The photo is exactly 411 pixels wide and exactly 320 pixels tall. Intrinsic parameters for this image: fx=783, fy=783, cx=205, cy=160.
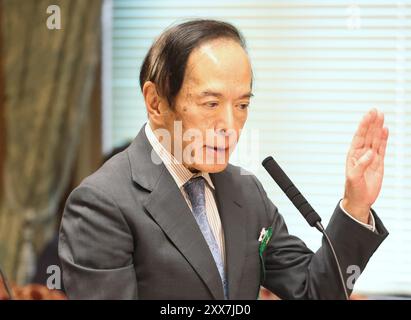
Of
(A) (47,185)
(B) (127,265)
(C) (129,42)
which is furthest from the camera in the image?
(A) (47,185)

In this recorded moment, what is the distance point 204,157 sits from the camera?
143 cm

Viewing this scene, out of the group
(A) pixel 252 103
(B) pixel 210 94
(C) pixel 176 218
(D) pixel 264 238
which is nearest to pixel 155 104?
(B) pixel 210 94

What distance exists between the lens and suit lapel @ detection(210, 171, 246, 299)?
4.69 feet

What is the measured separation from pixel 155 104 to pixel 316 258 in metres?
0.43

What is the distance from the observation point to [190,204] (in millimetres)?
1470

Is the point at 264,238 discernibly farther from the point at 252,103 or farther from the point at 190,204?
the point at 252,103

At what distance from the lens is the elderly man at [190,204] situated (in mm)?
1363

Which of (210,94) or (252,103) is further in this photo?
(252,103)

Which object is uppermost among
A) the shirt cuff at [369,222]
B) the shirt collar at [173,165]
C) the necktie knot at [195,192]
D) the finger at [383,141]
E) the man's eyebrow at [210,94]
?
the man's eyebrow at [210,94]

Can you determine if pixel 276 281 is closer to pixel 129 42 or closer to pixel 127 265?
pixel 127 265

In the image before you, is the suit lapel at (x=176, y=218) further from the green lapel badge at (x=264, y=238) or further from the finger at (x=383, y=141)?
the finger at (x=383, y=141)

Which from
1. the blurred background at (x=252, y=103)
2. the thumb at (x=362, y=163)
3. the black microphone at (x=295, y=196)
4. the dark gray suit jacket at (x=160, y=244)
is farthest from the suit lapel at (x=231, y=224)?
the blurred background at (x=252, y=103)
